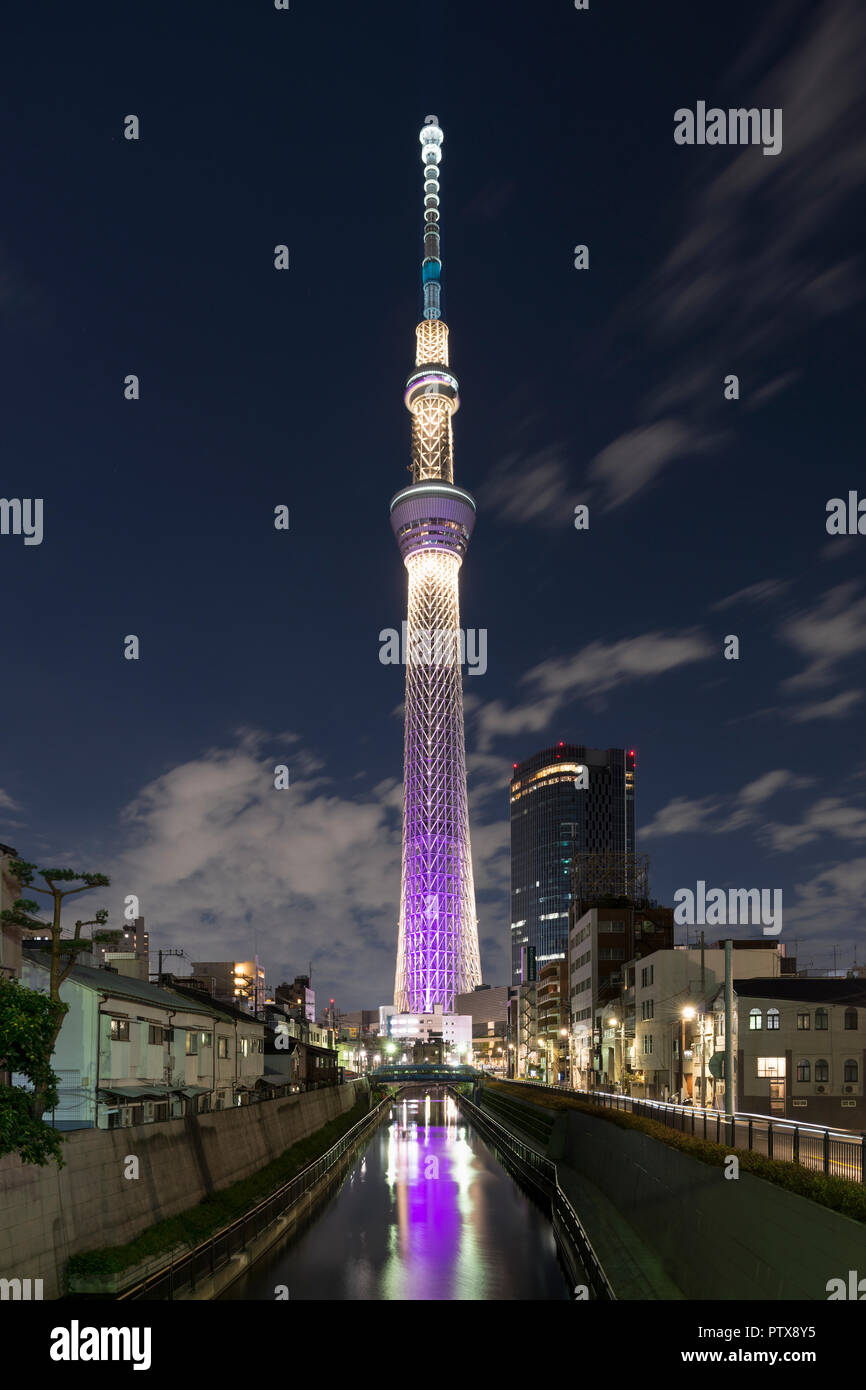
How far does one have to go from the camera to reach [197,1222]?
2917 cm

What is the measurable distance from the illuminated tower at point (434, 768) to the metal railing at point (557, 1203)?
84.5m

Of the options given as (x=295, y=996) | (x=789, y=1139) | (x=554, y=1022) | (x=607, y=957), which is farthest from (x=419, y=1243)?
(x=295, y=996)

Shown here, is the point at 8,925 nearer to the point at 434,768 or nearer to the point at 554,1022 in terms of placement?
the point at 554,1022

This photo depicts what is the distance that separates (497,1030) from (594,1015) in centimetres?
12581

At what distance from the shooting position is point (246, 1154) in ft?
131

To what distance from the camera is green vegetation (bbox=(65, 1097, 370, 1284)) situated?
21.8m

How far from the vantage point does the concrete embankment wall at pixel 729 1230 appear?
551 inches

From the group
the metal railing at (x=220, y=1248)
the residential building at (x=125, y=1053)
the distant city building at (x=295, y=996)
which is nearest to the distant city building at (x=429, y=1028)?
the distant city building at (x=295, y=996)

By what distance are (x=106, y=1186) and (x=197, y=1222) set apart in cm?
617

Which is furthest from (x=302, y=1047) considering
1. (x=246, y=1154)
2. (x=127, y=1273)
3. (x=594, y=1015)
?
(x=127, y=1273)

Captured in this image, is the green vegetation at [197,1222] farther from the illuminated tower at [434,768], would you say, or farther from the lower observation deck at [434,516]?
the lower observation deck at [434,516]

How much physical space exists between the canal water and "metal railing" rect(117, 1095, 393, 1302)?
923mm

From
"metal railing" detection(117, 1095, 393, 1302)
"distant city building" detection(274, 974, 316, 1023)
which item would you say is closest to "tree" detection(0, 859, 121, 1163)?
"metal railing" detection(117, 1095, 393, 1302)
